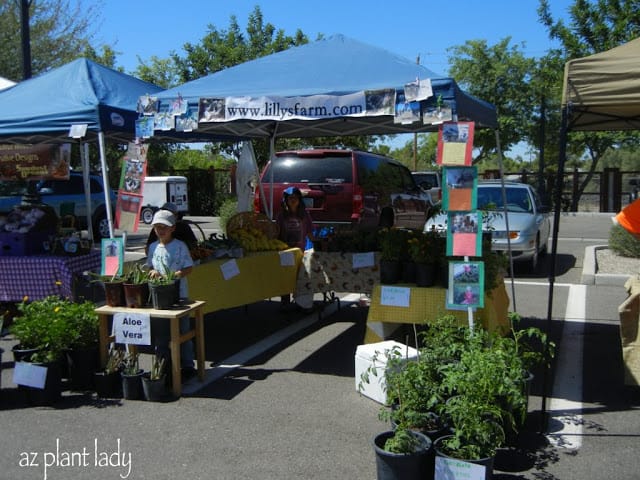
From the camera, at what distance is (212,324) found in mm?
7902

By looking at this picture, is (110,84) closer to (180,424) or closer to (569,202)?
(180,424)

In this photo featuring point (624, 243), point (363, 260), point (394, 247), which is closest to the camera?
point (394, 247)

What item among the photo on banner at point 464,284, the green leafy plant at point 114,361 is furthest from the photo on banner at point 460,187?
the green leafy plant at point 114,361

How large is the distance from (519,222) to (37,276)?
25.9 ft

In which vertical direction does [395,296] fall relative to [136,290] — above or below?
below

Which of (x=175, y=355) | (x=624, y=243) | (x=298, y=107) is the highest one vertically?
(x=298, y=107)

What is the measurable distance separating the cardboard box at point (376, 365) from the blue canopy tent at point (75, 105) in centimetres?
273

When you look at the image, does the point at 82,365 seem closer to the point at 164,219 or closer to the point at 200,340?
the point at 200,340

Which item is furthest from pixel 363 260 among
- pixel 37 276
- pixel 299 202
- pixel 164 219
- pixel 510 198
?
pixel 510 198

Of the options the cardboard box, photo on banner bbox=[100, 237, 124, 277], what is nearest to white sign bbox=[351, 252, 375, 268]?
the cardboard box

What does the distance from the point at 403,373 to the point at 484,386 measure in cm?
54

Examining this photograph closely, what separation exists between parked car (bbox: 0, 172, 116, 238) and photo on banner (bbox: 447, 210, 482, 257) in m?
12.1

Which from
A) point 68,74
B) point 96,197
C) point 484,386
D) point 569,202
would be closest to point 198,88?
point 68,74

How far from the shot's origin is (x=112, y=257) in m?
5.65
